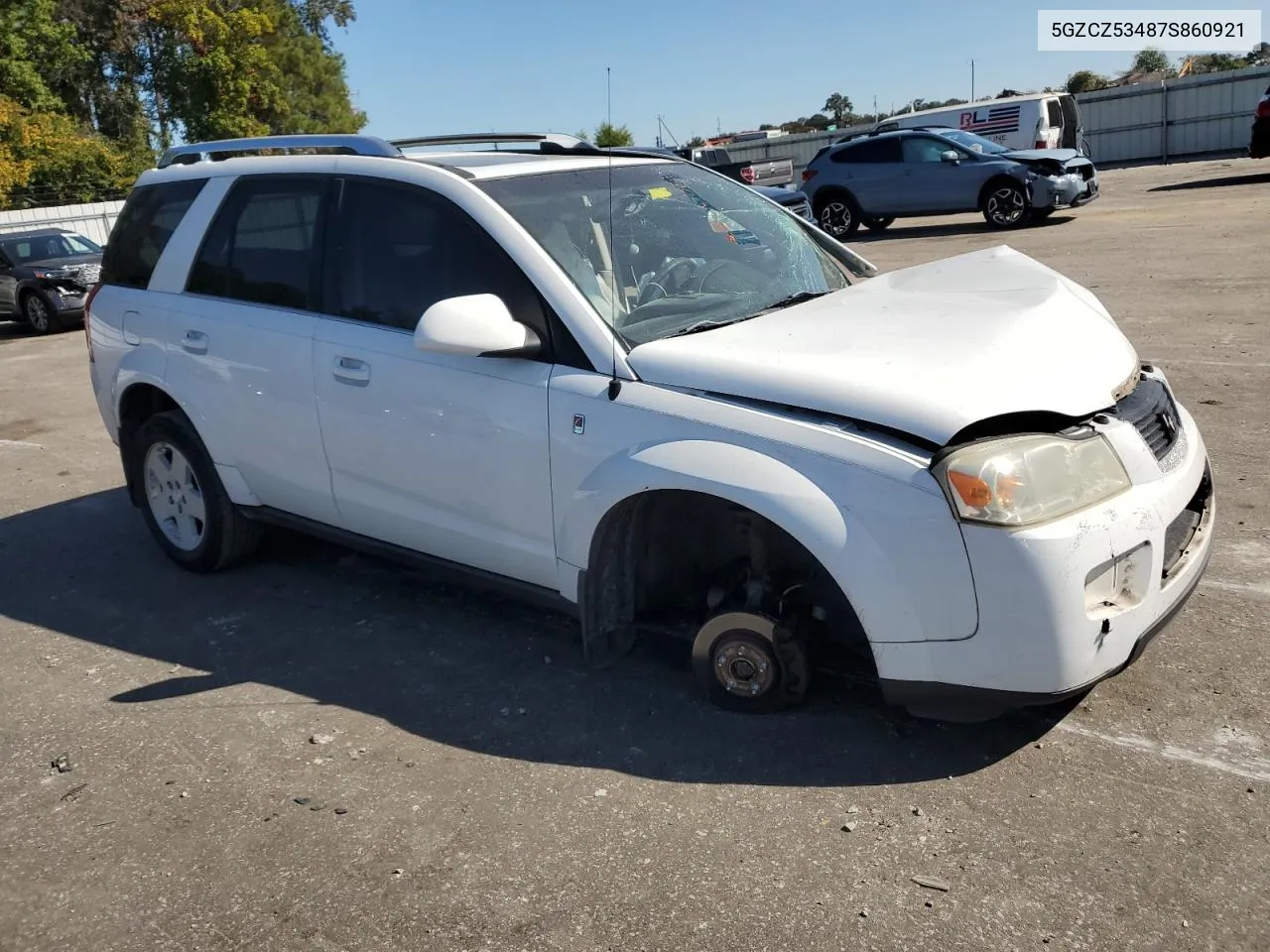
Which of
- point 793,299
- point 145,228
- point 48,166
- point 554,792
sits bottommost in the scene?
point 554,792

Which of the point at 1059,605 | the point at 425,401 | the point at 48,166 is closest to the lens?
the point at 1059,605

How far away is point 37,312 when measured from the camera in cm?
1672

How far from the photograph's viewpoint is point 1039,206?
17.0 metres

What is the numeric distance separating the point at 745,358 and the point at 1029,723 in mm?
1421

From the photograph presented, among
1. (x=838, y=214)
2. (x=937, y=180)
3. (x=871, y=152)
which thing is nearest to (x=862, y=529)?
(x=937, y=180)

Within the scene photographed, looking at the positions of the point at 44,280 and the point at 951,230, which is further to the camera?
the point at 951,230

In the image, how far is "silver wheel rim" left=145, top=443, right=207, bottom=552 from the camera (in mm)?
5281

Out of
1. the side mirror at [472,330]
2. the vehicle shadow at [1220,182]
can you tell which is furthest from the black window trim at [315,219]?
the vehicle shadow at [1220,182]

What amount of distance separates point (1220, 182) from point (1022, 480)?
21.0 metres

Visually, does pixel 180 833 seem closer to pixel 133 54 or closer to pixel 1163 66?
pixel 133 54

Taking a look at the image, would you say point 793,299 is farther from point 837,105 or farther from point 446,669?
point 837,105

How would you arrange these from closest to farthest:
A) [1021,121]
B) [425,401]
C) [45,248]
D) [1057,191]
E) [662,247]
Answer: [425,401] < [662,247] < [1057,191] < [45,248] < [1021,121]

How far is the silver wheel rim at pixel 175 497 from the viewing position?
5.28 m

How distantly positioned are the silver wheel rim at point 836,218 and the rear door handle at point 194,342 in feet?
51.2
